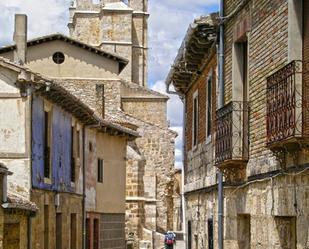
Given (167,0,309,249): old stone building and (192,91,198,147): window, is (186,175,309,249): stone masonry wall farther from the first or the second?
(192,91,198,147): window

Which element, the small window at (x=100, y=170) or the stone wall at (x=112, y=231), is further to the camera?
the stone wall at (x=112, y=231)

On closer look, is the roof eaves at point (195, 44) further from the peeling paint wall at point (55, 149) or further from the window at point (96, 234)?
the window at point (96, 234)

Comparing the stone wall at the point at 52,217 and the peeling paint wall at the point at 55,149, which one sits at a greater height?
the peeling paint wall at the point at 55,149

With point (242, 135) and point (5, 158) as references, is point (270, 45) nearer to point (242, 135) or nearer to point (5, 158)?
point (242, 135)

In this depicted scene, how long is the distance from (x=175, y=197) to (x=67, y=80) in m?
15.1

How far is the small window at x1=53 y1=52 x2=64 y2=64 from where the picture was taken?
4709cm

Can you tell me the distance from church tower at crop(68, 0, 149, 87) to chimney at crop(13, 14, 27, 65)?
179ft

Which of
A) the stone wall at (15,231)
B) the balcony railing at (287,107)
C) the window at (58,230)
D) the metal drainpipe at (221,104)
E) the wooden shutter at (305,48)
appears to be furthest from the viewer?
the window at (58,230)

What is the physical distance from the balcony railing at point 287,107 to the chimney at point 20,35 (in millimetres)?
14495

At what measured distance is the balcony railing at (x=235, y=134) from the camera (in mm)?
14070

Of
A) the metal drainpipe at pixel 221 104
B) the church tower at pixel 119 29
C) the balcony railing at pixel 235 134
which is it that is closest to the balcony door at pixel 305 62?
the balcony railing at pixel 235 134

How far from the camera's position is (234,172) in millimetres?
14828

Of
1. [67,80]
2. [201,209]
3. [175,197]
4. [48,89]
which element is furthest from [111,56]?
[201,209]

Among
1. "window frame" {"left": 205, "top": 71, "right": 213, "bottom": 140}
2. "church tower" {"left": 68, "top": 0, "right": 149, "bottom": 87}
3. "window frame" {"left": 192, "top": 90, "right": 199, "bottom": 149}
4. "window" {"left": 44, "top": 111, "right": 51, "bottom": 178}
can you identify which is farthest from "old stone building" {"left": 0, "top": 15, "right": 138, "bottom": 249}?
"church tower" {"left": 68, "top": 0, "right": 149, "bottom": 87}
